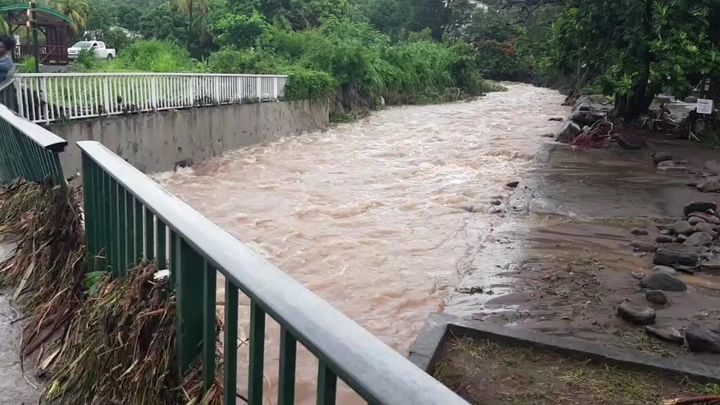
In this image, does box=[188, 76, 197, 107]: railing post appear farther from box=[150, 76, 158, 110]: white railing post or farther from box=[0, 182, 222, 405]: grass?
box=[0, 182, 222, 405]: grass

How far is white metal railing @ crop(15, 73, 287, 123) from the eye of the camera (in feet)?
30.7

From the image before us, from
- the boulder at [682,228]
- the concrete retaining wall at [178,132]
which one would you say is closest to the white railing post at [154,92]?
the concrete retaining wall at [178,132]

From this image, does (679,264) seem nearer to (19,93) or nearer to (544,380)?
(544,380)

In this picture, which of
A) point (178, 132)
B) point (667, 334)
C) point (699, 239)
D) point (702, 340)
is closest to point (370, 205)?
point (178, 132)

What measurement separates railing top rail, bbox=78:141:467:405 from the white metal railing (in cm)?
821

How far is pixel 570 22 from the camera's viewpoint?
51.7ft

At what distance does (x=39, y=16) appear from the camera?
22891mm

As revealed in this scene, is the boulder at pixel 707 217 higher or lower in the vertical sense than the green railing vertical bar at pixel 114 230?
lower

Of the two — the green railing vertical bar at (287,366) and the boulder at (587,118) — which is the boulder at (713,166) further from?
the green railing vertical bar at (287,366)

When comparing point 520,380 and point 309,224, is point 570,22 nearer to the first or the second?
point 309,224

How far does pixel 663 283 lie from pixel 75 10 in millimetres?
37118

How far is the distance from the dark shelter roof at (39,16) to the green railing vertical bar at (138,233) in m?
21.2

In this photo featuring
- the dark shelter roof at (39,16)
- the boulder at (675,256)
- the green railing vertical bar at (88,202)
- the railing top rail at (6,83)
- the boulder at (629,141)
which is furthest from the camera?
the dark shelter roof at (39,16)

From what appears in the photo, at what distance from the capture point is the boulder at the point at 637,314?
16.4ft
